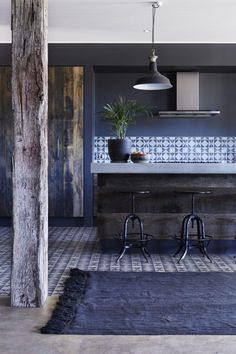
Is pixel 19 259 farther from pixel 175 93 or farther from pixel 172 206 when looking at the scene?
pixel 175 93


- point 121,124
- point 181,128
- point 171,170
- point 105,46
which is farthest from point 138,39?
point 171,170

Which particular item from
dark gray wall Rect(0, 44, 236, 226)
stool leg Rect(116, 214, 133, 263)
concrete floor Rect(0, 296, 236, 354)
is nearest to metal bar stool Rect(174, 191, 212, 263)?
stool leg Rect(116, 214, 133, 263)

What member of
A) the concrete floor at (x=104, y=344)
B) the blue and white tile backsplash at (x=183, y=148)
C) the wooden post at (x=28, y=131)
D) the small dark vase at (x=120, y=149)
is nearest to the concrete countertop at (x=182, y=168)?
the small dark vase at (x=120, y=149)

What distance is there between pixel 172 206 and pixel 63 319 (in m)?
2.67

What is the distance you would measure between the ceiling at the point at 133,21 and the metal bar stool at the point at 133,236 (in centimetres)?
248

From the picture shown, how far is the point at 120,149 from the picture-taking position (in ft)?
18.0

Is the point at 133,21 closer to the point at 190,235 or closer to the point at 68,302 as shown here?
the point at 190,235

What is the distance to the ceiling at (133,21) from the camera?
597 cm

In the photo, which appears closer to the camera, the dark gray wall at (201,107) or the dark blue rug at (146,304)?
the dark blue rug at (146,304)

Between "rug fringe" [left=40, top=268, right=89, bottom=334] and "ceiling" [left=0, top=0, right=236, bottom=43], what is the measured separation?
11.3ft

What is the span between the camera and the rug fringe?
3.02 metres

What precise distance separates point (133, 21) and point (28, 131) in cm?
394

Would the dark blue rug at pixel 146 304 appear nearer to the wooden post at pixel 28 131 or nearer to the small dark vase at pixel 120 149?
the wooden post at pixel 28 131

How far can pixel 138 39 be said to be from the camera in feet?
25.2
